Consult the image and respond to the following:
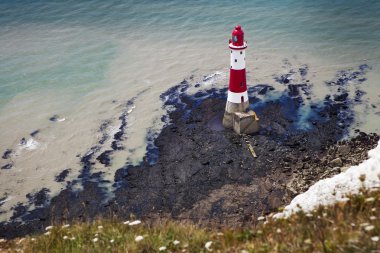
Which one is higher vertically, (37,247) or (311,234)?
(311,234)

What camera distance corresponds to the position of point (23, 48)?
1389 inches

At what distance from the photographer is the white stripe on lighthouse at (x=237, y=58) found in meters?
20.7

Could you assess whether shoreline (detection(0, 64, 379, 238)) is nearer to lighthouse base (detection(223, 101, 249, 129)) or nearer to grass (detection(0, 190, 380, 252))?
lighthouse base (detection(223, 101, 249, 129))

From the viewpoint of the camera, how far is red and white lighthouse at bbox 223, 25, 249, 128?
66.7 feet

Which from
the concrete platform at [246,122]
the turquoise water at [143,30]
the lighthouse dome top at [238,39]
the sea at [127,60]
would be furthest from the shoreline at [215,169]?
the turquoise water at [143,30]

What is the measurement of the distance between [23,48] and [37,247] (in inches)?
1119

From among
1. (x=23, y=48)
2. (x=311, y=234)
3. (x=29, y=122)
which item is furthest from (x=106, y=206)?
(x=23, y=48)

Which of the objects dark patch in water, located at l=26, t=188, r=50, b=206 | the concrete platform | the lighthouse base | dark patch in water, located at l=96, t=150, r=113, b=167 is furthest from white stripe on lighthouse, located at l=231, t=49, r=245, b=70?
dark patch in water, located at l=26, t=188, r=50, b=206

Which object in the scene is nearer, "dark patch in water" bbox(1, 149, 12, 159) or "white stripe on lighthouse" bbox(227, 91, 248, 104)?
"white stripe on lighthouse" bbox(227, 91, 248, 104)

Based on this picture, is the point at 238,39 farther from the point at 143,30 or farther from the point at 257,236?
the point at 143,30

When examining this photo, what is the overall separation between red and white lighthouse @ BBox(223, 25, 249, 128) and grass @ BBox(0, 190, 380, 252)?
11.9 m

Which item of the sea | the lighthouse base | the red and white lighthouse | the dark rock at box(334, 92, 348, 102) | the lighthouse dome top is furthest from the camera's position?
the dark rock at box(334, 92, 348, 102)

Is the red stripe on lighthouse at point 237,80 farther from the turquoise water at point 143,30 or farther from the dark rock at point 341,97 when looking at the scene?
the turquoise water at point 143,30

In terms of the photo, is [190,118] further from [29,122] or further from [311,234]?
[311,234]
